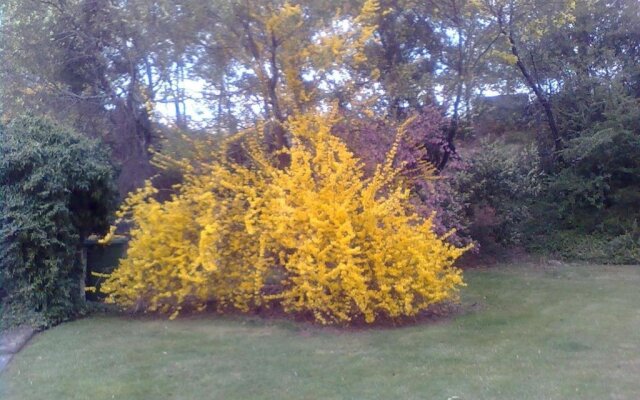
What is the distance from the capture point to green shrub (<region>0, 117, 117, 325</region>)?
36.8 feet

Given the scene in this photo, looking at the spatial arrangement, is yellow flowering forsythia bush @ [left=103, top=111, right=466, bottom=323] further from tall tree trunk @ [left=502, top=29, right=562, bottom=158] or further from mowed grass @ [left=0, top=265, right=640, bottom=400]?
tall tree trunk @ [left=502, top=29, right=562, bottom=158]

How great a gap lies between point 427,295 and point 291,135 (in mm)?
3721

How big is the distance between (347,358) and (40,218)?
5138 millimetres

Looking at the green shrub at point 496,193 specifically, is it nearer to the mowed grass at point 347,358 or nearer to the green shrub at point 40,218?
the mowed grass at point 347,358

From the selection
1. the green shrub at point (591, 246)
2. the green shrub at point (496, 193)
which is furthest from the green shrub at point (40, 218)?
the green shrub at point (591, 246)

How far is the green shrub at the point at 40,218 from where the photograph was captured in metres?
11.2

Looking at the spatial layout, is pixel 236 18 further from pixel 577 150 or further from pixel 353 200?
pixel 577 150

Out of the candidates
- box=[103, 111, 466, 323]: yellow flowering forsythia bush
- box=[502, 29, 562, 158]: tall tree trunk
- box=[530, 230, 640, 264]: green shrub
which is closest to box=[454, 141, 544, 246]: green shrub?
box=[530, 230, 640, 264]: green shrub

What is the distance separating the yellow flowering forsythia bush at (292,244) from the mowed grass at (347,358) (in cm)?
44

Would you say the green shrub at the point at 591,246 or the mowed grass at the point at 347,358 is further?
the green shrub at the point at 591,246

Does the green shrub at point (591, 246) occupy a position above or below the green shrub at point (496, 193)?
below

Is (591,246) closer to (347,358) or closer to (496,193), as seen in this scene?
(496,193)

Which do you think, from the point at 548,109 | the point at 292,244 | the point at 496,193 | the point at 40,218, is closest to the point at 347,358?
the point at 292,244

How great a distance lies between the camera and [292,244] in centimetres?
1101
